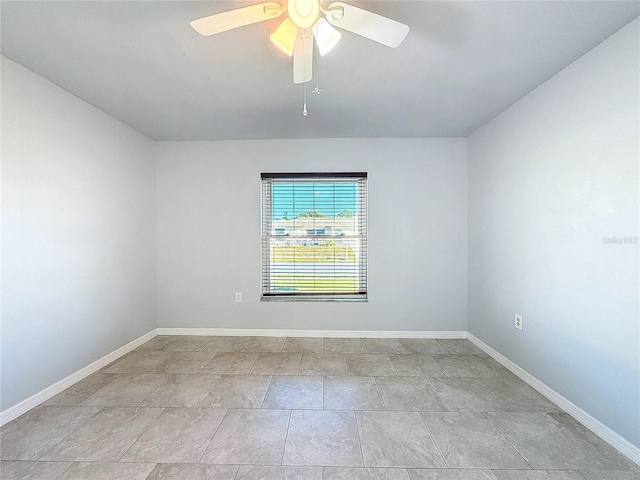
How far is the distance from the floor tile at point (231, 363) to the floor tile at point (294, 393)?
36 centimetres

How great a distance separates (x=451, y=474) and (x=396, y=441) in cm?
30

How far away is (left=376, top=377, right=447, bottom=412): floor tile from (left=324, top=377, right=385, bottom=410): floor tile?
0.21 ft

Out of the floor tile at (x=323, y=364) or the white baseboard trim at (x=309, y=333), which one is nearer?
the floor tile at (x=323, y=364)

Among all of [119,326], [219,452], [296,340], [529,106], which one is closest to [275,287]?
[296,340]

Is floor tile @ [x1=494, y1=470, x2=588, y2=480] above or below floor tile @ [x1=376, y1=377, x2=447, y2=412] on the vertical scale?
below

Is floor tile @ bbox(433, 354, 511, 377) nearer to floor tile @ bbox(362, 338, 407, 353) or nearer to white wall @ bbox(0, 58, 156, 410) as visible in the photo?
floor tile @ bbox(362, 338, 407, 353)

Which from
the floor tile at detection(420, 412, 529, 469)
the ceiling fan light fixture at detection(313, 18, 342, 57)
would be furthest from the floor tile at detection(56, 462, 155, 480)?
the ceiling fan light fixture at detection(313, 18, 342, 57)

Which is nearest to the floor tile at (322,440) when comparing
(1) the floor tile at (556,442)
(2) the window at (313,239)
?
(1) the floor tile at (556,442)

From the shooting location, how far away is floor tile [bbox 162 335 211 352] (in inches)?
111

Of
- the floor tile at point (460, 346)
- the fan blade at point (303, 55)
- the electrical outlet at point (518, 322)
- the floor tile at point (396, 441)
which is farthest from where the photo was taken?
the floor tile at point (460, 346)

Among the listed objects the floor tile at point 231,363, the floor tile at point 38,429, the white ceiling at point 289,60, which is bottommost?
the floor tile at point 38,429

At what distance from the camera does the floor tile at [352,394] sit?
6.20 ft

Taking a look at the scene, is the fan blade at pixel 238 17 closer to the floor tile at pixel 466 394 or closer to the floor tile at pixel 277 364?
the floor tile at pixel 277 364

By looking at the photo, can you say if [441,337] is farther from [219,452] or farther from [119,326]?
[119,326]
